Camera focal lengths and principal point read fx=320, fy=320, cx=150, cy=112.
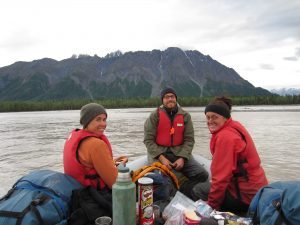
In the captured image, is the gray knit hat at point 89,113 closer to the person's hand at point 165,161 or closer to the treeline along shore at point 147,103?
the person's hand at point 165,161

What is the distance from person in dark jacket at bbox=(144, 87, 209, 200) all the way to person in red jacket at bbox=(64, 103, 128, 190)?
1702 mm

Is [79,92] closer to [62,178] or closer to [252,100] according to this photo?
[252,100]

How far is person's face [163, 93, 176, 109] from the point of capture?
15.8ft

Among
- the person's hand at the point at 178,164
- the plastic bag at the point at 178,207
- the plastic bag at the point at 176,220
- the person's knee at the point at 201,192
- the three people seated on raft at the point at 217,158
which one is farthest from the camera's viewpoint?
the person's hand at the point at 178,164

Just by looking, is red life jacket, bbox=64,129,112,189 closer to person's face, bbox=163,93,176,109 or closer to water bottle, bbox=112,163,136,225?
water bottle, bbox=112,163,136,225

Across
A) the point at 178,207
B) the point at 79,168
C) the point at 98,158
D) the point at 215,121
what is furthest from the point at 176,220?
the point at 215,121

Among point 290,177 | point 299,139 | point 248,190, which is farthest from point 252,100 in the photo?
point 248,190

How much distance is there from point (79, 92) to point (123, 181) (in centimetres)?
18086

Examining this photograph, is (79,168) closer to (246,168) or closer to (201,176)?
(246,168)

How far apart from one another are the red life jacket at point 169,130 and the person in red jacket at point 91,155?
174cm

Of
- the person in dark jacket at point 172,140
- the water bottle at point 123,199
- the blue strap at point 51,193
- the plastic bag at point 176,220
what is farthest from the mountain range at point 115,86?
the water bottle at point 123,199

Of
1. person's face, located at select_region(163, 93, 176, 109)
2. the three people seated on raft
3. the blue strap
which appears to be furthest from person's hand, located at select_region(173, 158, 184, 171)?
the blue strap

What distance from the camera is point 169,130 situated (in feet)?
16.0

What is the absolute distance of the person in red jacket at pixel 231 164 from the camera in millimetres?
3164
